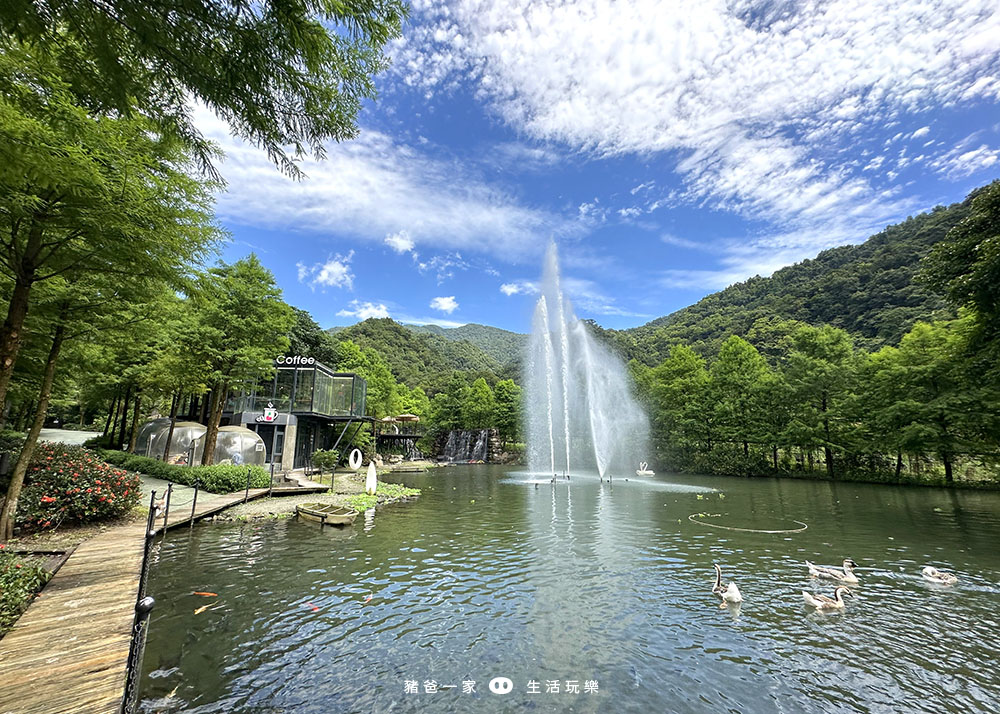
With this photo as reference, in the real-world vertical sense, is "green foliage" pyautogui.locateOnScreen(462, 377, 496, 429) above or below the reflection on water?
above

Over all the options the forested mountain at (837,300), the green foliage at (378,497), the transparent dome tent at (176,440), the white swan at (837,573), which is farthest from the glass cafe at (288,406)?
the forested mountain at (837,300)

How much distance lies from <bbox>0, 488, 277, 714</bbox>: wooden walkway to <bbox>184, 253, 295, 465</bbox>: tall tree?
1402 centimetres

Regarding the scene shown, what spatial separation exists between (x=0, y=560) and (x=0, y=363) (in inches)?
140

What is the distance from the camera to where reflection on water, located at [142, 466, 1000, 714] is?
Result: 19.3 ft

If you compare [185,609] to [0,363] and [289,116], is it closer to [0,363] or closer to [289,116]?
[0,363]

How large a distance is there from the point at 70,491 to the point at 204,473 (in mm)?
8097

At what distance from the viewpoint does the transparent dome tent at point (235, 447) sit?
2561 cm

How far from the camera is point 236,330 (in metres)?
22.5

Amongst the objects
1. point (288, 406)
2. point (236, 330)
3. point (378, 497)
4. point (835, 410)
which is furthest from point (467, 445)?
point (236, 330)

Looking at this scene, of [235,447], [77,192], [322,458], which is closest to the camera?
[77,192]

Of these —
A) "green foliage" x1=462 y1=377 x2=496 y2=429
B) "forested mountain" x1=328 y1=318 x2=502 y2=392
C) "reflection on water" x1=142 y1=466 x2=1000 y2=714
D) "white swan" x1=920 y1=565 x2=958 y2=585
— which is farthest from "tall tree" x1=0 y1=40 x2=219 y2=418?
"forested mountain" x1=328 y1=318 x2=502 y2=392

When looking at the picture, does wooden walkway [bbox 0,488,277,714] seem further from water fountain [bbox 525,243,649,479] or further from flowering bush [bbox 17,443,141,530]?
water fountain [bbox 525,243,649,479]

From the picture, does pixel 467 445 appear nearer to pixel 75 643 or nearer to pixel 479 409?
pixel 479 409

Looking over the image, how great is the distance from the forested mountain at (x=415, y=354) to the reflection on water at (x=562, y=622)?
75.9 meters
